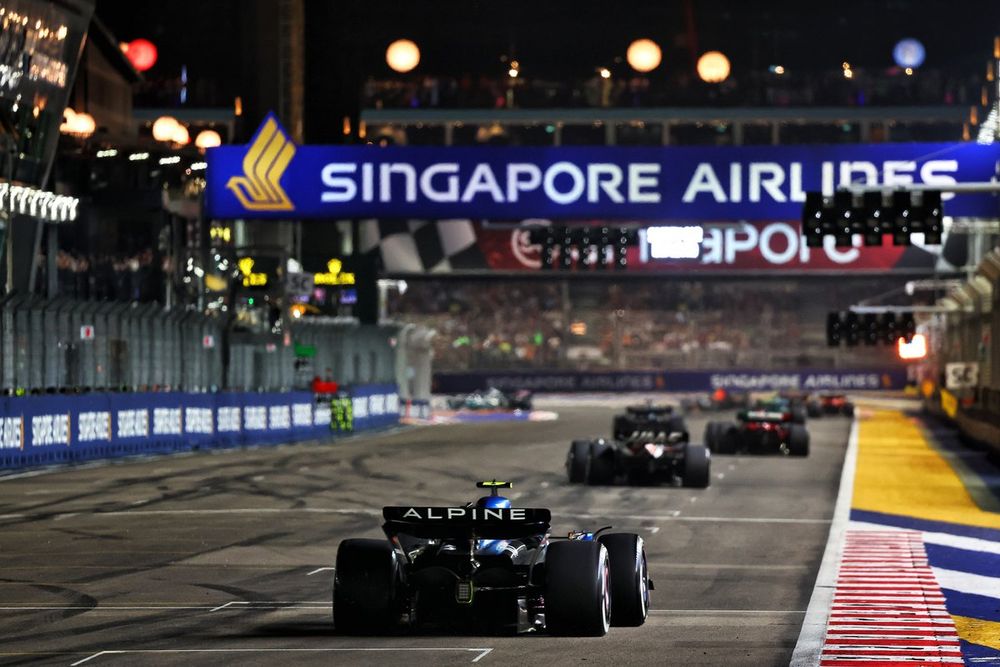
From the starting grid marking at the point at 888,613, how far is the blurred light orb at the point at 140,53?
5967 cm

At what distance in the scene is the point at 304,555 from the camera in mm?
19812

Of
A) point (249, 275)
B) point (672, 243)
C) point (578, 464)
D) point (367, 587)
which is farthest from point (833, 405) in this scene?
point (367, 587)

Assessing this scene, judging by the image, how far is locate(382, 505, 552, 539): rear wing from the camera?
13.6m

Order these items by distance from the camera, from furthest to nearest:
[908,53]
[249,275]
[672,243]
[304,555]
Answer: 1. [908,53]
2. [249,275]
3. [672,243]
4. [304,555]

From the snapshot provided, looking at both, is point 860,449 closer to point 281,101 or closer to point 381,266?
point 281,101

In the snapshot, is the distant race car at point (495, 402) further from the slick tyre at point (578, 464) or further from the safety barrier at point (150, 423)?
the slick tyre at point (578, 464)

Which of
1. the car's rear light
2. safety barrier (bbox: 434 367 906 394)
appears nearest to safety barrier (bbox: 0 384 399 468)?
the car's rear light

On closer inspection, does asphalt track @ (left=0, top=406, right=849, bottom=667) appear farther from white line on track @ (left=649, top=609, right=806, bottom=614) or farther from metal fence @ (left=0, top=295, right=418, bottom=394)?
Result: metal fence @ (left=0, top=295, right=418, bottom=394)

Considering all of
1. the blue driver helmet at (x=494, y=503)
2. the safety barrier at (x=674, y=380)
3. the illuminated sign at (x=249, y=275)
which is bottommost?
the blue driver helmet at (x=494, y=503)

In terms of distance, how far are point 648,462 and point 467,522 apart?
18588 millimetres

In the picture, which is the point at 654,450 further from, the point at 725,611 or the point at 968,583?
the point at 725,611

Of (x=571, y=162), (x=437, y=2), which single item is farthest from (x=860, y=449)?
(x=437, y=2)

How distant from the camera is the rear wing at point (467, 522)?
13.6 m

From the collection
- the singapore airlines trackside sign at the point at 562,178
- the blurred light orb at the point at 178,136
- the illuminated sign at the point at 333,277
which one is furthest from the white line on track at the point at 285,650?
the illuminated sign at the point at 333,277
